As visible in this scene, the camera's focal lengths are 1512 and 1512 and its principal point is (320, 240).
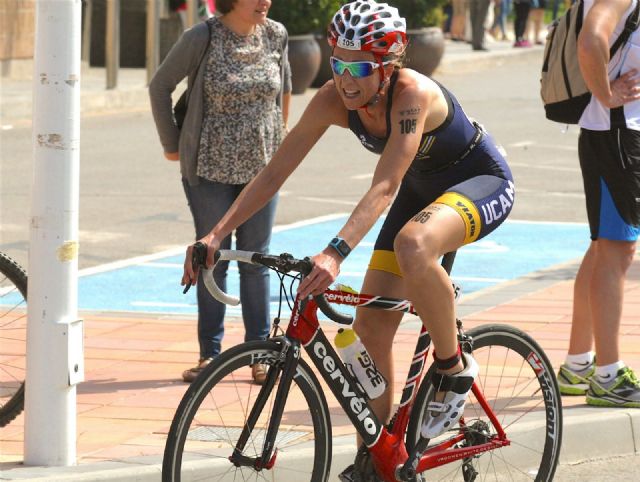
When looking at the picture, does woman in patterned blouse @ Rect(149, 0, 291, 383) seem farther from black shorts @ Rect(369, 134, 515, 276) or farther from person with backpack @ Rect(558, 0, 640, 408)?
black shorts @ Rect(369, 134, 515, 276)

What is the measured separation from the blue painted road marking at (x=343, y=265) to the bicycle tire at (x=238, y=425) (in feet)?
12.4

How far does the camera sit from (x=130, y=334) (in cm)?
787

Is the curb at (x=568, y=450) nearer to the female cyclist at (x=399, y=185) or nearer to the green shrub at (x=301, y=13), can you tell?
the female cyclist at (x=399, y=185)

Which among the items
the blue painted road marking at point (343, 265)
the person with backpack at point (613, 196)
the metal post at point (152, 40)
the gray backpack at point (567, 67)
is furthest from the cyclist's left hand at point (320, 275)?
the metal post at point (152, 40)

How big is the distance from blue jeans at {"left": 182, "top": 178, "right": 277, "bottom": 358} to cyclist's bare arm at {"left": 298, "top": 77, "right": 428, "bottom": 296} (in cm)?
224

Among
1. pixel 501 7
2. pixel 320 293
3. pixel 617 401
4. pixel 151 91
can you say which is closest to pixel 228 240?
pixel 151 91

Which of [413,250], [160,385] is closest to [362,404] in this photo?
[413,250]

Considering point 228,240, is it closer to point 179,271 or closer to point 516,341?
point 516,341

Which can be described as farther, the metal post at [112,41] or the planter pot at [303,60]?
the planter pot at [303,60]

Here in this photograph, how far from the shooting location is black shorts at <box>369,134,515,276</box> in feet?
15.9

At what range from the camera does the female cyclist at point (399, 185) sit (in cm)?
453

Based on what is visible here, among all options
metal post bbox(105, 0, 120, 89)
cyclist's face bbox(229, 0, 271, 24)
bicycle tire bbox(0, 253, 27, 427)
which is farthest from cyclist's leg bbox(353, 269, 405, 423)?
metal post bbox(105, 0, 120, 89)

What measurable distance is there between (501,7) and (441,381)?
29683 millimetres

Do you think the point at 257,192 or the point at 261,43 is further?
the point at 261,43
